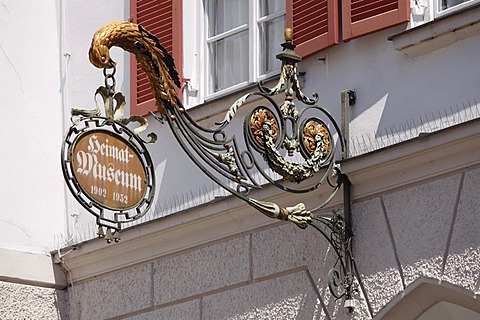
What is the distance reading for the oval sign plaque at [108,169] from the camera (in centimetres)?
1016

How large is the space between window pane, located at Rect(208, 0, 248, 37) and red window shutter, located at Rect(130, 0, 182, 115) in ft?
0.78

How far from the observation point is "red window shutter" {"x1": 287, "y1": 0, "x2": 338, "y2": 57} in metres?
11.7

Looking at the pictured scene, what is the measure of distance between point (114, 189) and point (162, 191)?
99.6 inches

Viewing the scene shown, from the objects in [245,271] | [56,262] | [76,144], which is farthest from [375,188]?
[56,262]

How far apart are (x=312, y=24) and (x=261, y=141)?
62.3 inches

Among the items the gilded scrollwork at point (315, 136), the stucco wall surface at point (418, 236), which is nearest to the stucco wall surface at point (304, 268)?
the stucco wall surface at point (418, 236)

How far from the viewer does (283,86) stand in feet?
35.7

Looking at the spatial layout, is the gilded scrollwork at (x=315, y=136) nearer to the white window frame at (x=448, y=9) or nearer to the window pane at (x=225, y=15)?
the white window frame at (x=448, y=9)

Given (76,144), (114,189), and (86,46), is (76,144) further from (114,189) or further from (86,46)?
(86,46)

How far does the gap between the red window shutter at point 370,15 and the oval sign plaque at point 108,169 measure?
186 centimetres

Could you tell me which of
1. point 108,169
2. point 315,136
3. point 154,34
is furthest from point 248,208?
point 108,169

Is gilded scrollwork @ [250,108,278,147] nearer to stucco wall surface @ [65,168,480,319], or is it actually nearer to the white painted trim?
stucco wall surface @ [65,168,480,319]

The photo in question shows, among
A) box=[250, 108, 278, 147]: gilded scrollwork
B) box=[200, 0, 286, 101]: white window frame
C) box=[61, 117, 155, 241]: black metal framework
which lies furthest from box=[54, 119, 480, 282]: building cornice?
box=[61, 117, 155, 241]: black metal framework

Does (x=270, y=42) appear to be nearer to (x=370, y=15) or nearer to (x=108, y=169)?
(x=370, y=15)
